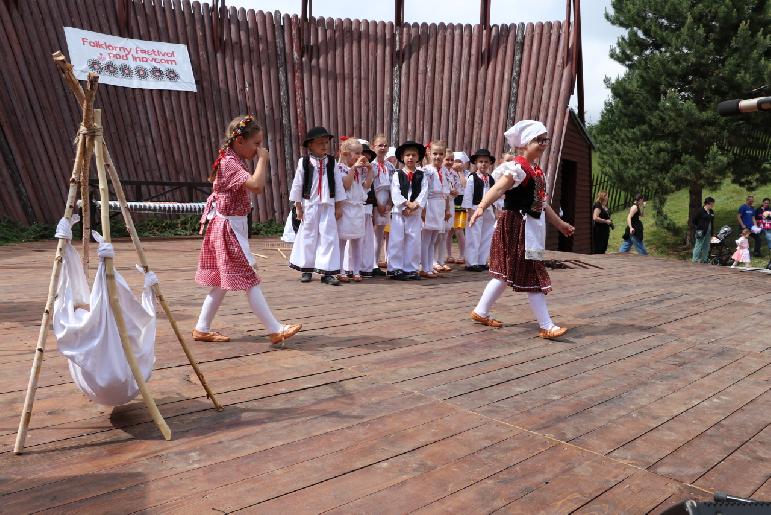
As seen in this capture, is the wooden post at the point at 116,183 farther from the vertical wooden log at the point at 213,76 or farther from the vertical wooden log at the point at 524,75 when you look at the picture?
the vertical wooden log at the point at 524,75

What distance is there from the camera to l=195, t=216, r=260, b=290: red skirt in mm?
4117

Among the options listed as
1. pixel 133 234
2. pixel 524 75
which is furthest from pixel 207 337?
pixel 524 75

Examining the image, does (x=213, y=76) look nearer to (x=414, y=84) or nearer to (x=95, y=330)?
(x=414, y=84)

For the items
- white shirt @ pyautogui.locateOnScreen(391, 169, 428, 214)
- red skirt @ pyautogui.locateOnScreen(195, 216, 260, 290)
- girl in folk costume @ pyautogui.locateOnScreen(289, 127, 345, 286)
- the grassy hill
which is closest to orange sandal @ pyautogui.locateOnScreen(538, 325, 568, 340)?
red skirt @ pyautogui.locateOnScreen(195, 216, 260, 290)

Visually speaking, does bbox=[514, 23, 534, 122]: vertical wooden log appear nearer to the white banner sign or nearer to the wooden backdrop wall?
the wooden backdrop wall

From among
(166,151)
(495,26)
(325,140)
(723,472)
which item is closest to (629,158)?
(495,26)

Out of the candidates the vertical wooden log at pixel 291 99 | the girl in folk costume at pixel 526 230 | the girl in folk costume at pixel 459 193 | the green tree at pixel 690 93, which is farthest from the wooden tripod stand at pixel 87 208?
the green tree at pixel 690 93

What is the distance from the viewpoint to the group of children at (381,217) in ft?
13.7

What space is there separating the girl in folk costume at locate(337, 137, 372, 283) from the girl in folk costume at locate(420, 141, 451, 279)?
1.00 meters

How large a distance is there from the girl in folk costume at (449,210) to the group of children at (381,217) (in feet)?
0.06

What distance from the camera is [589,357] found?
14.2ft

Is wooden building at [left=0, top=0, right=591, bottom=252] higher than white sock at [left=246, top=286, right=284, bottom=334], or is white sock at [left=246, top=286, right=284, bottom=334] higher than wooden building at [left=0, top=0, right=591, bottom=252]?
wooden building at [left=0, top=0, right=591, bottom=252]

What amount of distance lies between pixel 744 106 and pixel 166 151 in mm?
11110

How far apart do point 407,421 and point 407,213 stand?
16.5ft
